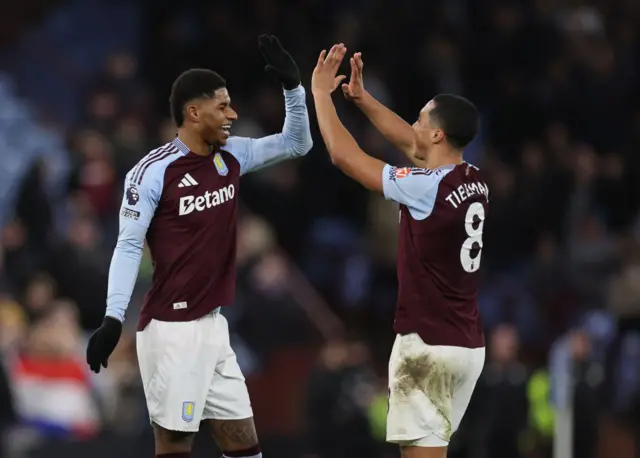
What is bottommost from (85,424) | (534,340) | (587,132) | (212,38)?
(85,424)

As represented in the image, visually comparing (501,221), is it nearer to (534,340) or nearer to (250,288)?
(534,340)

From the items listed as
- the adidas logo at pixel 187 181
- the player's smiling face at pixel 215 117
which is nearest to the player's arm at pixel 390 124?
the player's smiling face at pixel 215 117

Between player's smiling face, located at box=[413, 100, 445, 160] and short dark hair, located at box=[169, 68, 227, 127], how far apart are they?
105cm

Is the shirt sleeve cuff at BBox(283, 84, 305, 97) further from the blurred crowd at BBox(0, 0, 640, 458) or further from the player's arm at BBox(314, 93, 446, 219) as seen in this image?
the blurred crowd at BBox(0, 0, 640, 458)

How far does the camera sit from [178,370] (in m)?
7.33

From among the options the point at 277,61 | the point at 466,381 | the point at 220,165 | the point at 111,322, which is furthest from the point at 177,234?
the point at 466,381

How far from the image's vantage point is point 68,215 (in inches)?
537

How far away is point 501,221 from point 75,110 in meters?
4.79

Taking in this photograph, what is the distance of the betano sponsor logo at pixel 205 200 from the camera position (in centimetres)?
736

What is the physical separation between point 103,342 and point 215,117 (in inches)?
50.9

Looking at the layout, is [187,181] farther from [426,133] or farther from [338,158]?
[426,133]

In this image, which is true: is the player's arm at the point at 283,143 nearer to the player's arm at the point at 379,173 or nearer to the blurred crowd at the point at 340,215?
the player's arm at the point at 379,173

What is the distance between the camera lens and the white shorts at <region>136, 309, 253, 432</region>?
7324 millimetres

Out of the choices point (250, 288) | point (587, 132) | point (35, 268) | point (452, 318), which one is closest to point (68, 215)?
point (35, 268)
